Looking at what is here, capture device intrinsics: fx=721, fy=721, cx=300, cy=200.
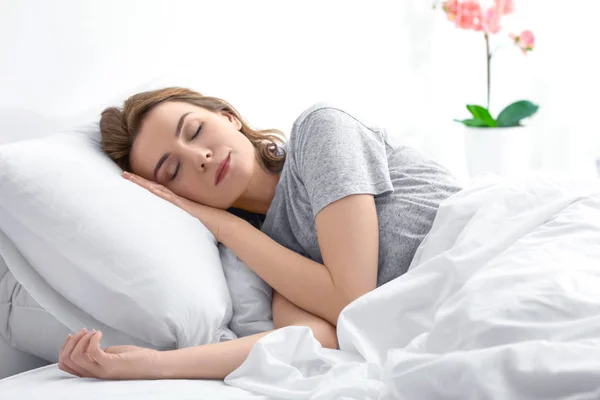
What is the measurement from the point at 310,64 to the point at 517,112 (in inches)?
36.7

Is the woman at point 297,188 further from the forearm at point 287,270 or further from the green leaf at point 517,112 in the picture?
the green leaf at point 517,112

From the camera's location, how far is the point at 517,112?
285 cm

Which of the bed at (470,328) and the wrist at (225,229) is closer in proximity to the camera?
the bed at (470,328)

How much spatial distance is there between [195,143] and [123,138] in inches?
5.9

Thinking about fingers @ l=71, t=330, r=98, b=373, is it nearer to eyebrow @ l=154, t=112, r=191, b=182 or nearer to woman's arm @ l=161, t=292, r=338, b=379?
woman's arm @ l=161, t=292, r=338, b=379

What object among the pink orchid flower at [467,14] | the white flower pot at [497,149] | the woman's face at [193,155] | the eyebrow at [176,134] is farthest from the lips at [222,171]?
the pink orchid flower at [467,14]

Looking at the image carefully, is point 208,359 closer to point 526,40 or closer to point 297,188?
point 297,188

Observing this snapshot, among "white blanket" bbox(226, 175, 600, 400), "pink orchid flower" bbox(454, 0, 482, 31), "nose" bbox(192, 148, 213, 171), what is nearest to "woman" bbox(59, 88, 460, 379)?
"nose" bbox(192, 148, 213, 171)

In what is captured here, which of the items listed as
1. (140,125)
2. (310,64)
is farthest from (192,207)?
(310,64)

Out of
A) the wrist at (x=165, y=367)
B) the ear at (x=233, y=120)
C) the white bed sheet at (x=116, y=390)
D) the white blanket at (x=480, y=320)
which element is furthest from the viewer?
the ear at (x=233, y=120)

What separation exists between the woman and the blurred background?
0.19m

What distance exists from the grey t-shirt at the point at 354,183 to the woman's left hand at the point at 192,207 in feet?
0.43

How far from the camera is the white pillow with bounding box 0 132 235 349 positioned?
1161 mm

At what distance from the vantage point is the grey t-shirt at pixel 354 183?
1.33 metres
